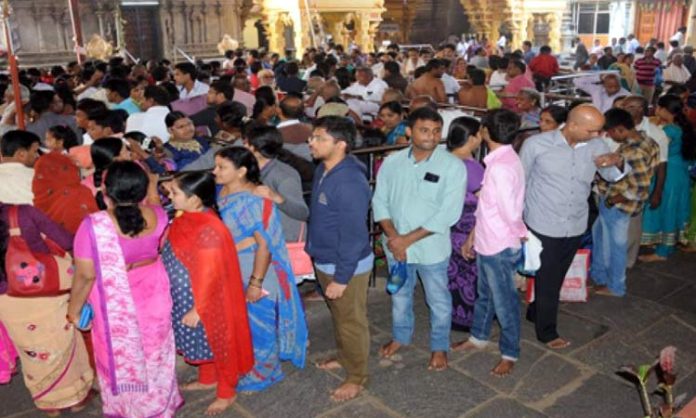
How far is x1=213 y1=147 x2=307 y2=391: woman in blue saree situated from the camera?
3693mm

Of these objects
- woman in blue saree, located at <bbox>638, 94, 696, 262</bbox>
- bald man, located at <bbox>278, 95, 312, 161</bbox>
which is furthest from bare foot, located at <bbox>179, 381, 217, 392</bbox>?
woman in blue saree, located at <bbox>638, 94, 696, 262</bbox>

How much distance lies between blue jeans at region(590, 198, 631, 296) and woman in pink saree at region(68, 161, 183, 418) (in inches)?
143

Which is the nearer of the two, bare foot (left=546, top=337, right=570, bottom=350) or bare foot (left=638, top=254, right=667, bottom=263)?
bare foot (left=546, top=337, right=570, bottom=350)

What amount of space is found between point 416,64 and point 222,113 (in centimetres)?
947

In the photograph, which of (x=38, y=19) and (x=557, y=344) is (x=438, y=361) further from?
(x=38, y=19)

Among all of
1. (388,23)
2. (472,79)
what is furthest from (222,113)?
(388,23)

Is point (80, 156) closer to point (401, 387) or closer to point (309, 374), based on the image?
point (309, 374)

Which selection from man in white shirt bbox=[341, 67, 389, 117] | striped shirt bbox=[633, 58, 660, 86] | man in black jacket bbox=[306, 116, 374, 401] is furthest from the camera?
striped shirt bbox=[633, 58, 660, 86]

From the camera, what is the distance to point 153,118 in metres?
6.55

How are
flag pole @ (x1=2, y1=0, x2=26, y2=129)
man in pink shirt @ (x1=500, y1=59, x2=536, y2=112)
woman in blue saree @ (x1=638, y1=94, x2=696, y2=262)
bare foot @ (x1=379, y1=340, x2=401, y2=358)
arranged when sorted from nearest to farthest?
1. bare foot @ (x1=379, y1=340, x2=401, y2=358)
2. flag pole @ (x1=2, y1=0, x2=26, y2=129)
3. woman in blue saree @ (x1=638, y1=94, x2=696, y2=262)
4. man in pink shirt @ (x1=500, y1=59, x2=536, y2=112)

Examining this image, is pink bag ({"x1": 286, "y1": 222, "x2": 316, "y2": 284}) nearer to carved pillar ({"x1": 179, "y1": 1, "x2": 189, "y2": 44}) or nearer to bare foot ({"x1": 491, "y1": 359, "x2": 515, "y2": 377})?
bare foot ({"x1": 491, "y1": 359, "x2": 515, "y2": 377})

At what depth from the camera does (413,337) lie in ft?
15.6

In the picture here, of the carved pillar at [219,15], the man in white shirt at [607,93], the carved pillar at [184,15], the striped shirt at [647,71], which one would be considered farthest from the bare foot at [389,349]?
the carved pillar at [219,15]

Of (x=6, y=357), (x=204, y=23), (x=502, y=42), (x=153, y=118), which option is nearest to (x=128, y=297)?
(x=6, y=357)
